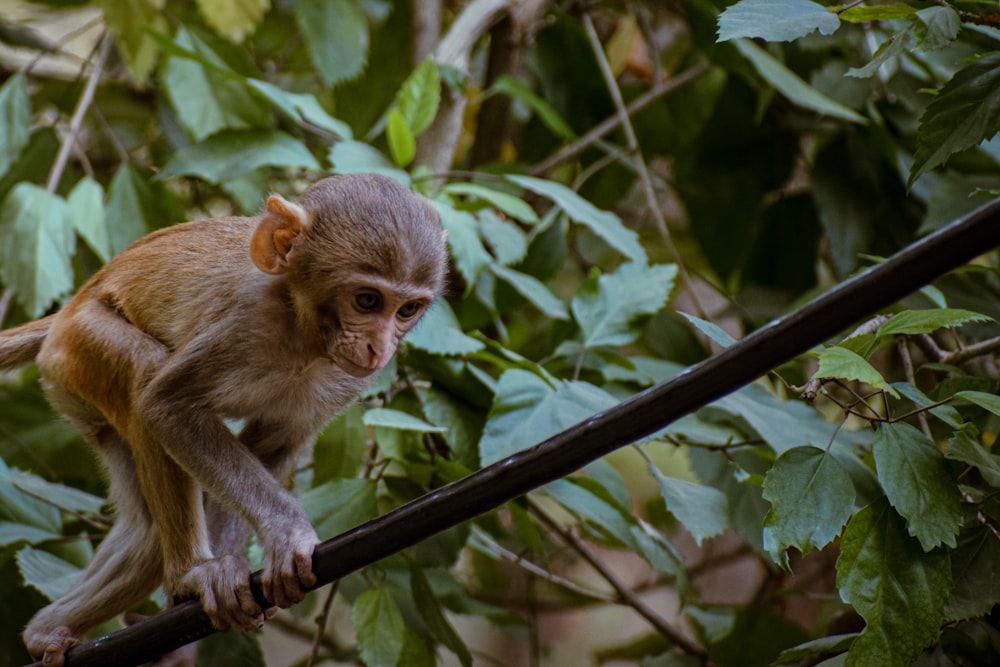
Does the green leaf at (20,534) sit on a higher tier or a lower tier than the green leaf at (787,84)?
lower

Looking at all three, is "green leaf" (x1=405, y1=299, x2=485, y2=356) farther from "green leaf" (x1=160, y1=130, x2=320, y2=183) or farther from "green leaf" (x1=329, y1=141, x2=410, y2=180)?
"green leaf" (x1=160, y1=130, x2=320, y2=183)

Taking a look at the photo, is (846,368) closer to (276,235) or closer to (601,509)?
(601,509)

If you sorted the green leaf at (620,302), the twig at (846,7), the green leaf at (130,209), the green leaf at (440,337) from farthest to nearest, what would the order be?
1. the green leaf at (130,209)
2. the green leaf at (620,302)
3. the green leaf at (440,337)
4. the twig at (846,7)

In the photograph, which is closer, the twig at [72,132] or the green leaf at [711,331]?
the green leaf at [711,331]

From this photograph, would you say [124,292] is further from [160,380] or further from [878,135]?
[878,135]

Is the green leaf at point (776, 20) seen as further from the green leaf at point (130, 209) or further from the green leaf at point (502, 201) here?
the green leaf at point (130, 209)

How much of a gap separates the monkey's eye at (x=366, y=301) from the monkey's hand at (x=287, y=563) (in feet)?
2.15

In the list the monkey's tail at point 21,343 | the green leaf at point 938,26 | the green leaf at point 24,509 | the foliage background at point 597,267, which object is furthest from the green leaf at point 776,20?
the green leaf at point 24,509

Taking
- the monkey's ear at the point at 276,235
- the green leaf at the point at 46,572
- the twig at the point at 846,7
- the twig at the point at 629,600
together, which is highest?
the twig at the point at 846,7

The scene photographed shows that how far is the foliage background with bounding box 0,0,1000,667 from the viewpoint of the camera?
2549 mm

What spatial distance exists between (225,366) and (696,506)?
1584mm

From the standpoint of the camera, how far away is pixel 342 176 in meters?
3.20

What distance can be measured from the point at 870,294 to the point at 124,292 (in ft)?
8.30

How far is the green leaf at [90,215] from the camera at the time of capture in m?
4.21
